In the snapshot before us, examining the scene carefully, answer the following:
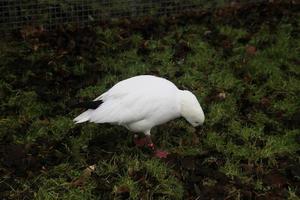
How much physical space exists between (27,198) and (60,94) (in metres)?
1.57

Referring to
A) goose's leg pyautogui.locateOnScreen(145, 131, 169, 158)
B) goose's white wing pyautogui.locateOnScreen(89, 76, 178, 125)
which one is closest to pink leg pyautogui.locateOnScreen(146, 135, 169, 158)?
goose's leg pyautogui.locateOnScreen(145, 131, 169, 158)

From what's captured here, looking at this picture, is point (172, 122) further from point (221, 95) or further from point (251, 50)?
point (251, 50)

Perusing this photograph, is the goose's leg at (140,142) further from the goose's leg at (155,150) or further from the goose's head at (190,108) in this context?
the goose's head at (190,108)

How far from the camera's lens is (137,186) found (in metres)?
3.67

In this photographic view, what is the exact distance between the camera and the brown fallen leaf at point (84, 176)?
3.70 meters

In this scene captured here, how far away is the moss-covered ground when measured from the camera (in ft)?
12.2

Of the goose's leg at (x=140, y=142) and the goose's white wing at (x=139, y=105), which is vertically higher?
the goose's white wing at (x=139, y=105)

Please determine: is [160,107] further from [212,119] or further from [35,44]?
[35,44]

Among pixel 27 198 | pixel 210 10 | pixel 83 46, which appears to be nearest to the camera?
pixel 27 198

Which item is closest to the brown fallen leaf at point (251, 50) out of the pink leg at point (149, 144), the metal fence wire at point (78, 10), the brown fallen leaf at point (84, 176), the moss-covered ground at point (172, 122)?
the moss-covered ground at point (172, 122)

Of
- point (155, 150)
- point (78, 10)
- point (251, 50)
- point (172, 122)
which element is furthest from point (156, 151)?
point (78, 10)

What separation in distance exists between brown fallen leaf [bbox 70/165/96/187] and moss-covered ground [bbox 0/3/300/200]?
2 cm

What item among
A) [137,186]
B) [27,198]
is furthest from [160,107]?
[27,198]

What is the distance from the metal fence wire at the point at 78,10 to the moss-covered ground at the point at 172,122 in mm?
176
